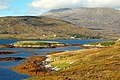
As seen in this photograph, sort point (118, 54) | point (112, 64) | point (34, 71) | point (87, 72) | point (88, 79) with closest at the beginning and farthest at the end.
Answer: point (88, 79) → point (87, 72) → point (112, 64) → point (34, 71) → point (118, 54)

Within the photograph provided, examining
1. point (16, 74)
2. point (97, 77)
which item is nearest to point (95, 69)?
point (97, 77)

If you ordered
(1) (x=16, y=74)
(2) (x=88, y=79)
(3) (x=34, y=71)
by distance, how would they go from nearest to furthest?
(2) (x=88, y=79)
(1) (x=16, y=74)
(3) (x=34, y=71)

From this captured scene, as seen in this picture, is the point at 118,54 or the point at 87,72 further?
the point at 118,54

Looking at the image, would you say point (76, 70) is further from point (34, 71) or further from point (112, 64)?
point (34, 71)

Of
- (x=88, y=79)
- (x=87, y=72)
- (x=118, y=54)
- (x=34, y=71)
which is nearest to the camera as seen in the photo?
(x=88, y=79)

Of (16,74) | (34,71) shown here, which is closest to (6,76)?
(16,74)

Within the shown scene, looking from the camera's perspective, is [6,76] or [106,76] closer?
[106,76]

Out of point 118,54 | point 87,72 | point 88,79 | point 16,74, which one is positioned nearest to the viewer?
point 88,79

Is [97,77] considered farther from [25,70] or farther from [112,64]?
[25,70]
